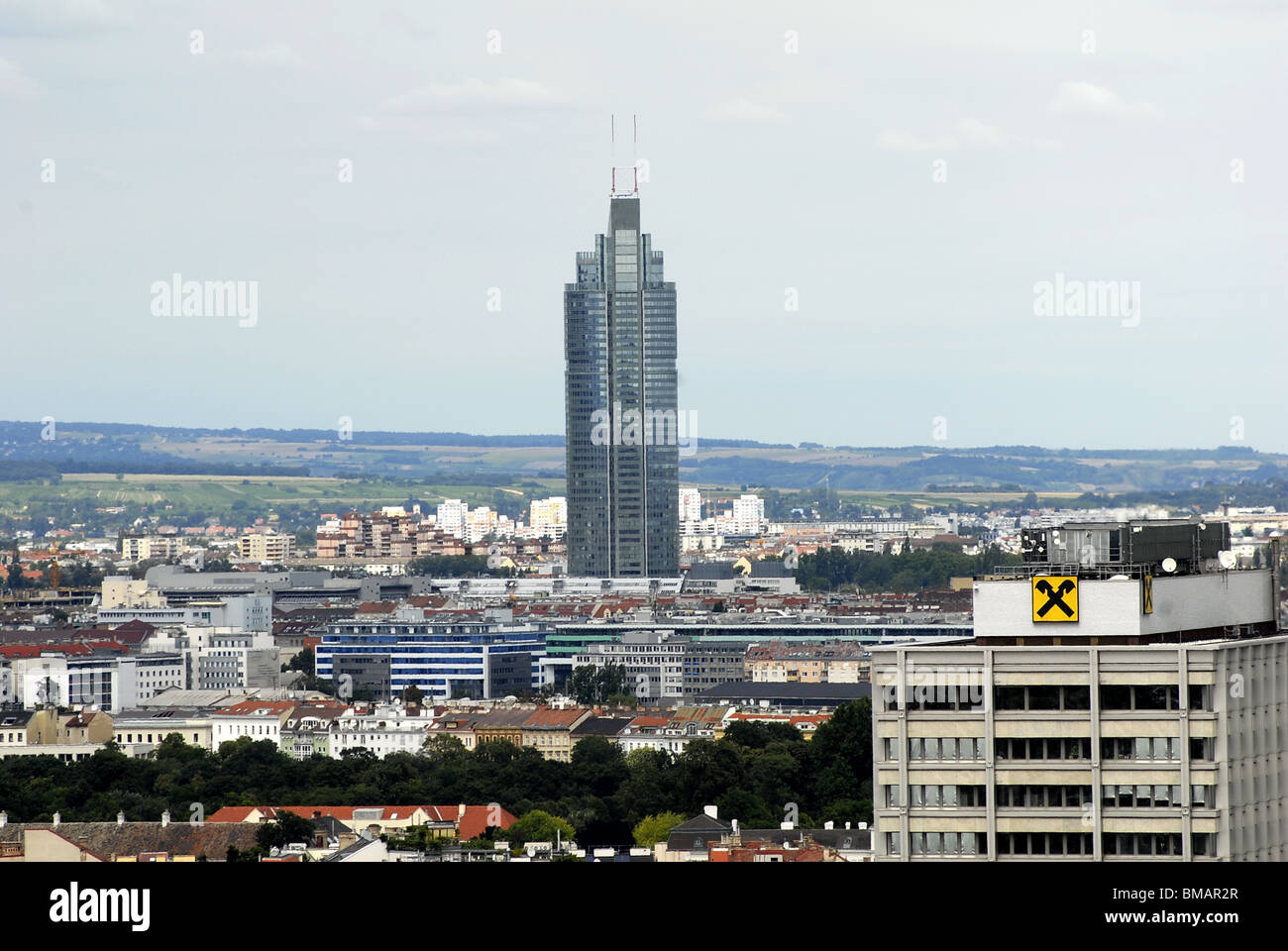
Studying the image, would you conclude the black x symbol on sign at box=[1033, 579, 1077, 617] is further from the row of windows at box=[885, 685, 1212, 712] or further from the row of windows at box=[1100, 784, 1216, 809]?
the row of windows at box=[1100, 784, 1216, 809]

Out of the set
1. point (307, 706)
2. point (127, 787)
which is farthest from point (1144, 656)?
point (307, 706)

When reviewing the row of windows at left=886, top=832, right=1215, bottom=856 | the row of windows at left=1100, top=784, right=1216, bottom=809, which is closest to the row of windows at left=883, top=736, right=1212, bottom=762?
the row of windows at left=1100, top=784, right=1216, bottom=809

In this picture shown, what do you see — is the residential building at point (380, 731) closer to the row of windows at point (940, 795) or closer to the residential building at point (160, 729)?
the residential building at point (160, 729)

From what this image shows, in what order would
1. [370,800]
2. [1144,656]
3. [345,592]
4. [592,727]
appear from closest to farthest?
[1144,656]
[370,800]
[592,727]
[345,592]

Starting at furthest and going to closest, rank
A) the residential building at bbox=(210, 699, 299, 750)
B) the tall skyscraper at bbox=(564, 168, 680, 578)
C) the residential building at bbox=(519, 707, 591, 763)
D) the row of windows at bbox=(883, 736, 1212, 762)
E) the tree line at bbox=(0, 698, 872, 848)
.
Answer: the tall skyscraper at bbox=(564, 168, 680, 578) → the residential building at bbox=(210, 699, 299, 750) → the residential building at bbox=(519, 707, 591, 763) → the tree line at bbox=(0, 698, 872, 848) → the row of windows at bbox=(883, 736, 1212, 762)

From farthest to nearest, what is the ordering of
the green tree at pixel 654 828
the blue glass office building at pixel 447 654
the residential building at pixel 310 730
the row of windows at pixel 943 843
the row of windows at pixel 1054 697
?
the blue glass office building at pixel 447 654 < the residential building at pixel 310 730 < the green tree at pixel 654 828 < the row of windows at pixel 943 843 < the row of windows at pixel 1054 697

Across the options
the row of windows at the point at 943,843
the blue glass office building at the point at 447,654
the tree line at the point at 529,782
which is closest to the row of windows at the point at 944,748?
the row of windows at the point at 943,843
